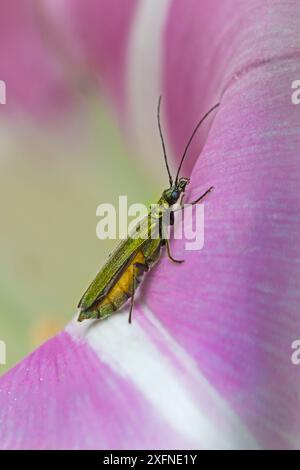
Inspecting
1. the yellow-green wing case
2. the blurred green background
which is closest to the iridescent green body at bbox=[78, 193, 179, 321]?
the yellow-green wing case

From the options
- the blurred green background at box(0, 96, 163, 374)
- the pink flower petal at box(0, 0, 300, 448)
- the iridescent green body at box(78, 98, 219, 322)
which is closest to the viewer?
the pink flower petal at box(0, 0, 300, 448)

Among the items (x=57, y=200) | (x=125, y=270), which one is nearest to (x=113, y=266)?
(x=125, y=270)

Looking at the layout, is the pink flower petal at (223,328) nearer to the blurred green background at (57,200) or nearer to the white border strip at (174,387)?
the white border strip at (174,387)

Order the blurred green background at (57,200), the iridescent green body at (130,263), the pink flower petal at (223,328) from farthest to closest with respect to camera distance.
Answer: the blurred green background at (57,200), the iridescent green body at (130,263), the pink flower petal at (223,328)

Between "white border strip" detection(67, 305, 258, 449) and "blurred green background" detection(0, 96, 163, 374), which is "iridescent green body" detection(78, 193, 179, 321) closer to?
"white border strip" detection(67, 305, 258, 449)

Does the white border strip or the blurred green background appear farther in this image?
the blurred green background

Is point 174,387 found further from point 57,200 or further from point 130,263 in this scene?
point 57,200

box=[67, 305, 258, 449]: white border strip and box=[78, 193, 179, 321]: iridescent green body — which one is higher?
box=[78, 193, 179, 321]: iridescent green body

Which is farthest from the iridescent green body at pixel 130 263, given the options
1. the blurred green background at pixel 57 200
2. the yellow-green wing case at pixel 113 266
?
the blurred green background at pixel 57 200
